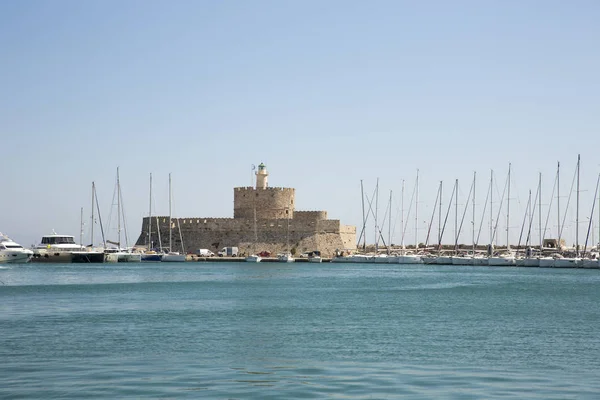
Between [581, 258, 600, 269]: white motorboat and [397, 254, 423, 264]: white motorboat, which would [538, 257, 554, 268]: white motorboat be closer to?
[581, 258, 600, 269]: white motorboat

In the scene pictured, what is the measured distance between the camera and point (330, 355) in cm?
1103

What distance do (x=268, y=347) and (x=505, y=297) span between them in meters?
12.0

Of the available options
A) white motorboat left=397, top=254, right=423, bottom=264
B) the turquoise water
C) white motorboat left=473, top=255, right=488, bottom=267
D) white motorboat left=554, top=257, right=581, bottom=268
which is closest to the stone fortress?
white motorboat left=397, top=254, right=423, bottom=264

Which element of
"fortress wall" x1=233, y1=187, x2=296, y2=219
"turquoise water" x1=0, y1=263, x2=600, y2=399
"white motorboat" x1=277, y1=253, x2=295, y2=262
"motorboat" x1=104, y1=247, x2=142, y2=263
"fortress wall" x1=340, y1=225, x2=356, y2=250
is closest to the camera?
"turquoise water" x1=0, y1=263, x2=600, y2=399

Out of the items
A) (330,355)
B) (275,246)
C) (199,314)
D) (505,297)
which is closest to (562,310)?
(505,297)

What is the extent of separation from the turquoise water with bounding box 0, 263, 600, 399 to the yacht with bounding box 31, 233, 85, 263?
21.2 m

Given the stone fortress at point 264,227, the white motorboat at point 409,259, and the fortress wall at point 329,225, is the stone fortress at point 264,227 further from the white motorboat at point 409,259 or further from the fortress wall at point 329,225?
the white motorboat at point 409,259

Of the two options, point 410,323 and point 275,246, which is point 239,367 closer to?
point 410,323

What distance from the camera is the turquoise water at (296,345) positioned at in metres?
8.77

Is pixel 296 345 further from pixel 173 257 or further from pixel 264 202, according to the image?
pixel 173 257

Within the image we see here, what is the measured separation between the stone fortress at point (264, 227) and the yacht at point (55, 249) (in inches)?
219

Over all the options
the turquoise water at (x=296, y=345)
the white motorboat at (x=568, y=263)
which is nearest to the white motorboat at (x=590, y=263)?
the white motorboat at (x=568, y=263)

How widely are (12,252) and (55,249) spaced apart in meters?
3.89

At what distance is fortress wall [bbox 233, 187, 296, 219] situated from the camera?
46.4 metres
